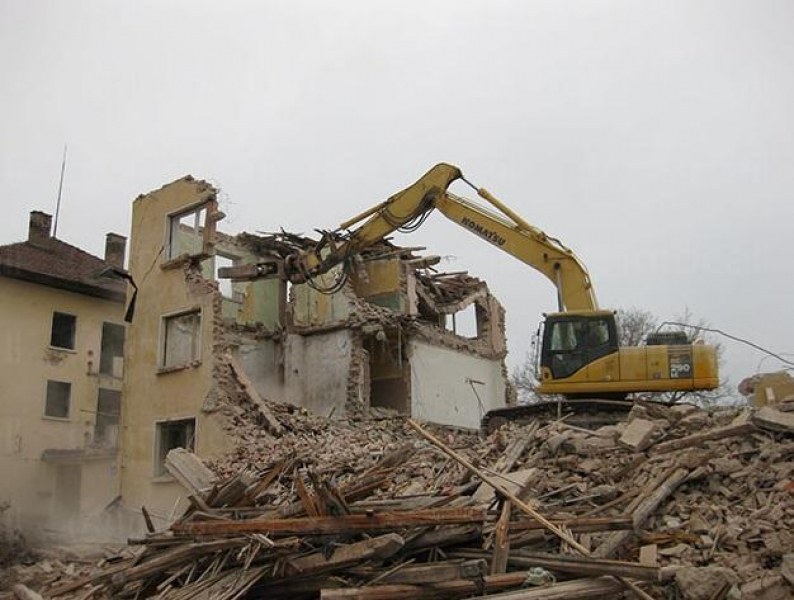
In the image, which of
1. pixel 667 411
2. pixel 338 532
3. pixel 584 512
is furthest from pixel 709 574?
pixel 667 411

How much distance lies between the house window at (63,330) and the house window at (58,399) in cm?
125

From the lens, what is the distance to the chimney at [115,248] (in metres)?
30.9

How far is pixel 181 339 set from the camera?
20000 mm

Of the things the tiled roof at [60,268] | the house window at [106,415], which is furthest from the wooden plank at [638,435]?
the house window at [106,415]

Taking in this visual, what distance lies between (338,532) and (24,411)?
791 inches

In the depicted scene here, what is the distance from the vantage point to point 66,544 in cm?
1820

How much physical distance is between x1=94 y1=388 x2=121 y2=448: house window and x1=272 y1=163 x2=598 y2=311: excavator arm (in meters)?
10.8

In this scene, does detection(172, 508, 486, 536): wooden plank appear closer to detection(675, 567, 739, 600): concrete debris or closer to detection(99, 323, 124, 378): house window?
detection(675, 567, 739, 600): concrete debris

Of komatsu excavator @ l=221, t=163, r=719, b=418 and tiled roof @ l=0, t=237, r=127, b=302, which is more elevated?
tiled roof @ l=0, t=237, r=127, b=302

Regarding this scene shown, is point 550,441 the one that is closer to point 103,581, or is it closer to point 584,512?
point 584,512

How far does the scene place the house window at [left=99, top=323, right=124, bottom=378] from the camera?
1086 inches

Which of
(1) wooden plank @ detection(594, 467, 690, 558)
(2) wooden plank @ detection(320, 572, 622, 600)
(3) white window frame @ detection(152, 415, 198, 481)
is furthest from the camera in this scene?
(3) white window frame @ detection(152, 415, 198, 481)

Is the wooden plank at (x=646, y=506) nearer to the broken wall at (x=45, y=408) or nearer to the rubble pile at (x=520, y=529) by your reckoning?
the rubble pile at (x=520, y=529)

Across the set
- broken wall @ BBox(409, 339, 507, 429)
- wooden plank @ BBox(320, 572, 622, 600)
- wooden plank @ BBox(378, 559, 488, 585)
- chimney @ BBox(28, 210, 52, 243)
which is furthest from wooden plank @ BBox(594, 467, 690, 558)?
chimney @ BBox(28, 210, 52, 243)
